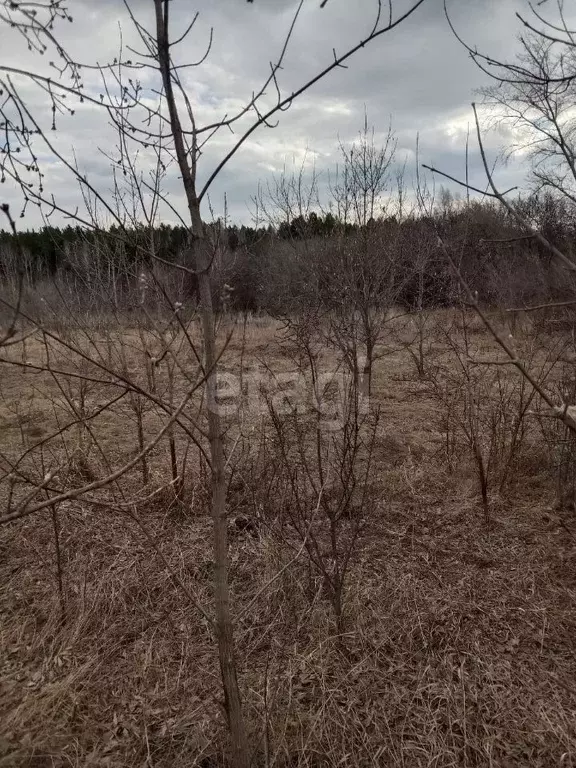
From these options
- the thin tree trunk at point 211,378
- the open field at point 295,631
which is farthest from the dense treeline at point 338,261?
the thin tree trunk at point 211,378

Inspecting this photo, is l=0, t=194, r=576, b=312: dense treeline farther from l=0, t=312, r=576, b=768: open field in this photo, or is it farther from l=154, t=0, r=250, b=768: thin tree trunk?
l=154, t=0, r=250, b=768: thin tree trunk

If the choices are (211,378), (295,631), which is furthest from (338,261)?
(211,378)

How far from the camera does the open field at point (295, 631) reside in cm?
236

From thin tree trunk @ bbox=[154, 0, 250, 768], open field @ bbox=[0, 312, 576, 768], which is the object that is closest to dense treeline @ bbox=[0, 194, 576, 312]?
open field @ bbox=[0, 312, 576, 768]

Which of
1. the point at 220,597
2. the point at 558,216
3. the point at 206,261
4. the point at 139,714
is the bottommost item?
the point at 139,714


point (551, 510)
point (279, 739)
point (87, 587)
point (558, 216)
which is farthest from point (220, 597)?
point (558, 216)

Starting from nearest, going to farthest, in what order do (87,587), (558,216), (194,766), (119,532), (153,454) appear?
(194,766)
(87,587)
(119,532)
(153,454)
(558,216)

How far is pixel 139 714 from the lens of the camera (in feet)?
8.46

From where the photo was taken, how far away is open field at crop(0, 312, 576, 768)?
236 centimetres

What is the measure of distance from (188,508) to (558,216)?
19.2 meters

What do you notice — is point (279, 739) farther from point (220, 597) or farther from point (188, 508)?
point (188, 508)

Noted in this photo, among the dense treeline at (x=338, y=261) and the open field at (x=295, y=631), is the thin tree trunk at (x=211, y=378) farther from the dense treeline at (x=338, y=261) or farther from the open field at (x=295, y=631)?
the dense treeline at (x=338, y=261)

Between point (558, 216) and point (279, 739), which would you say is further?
point (558, 216)

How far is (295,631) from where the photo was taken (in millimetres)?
3102
